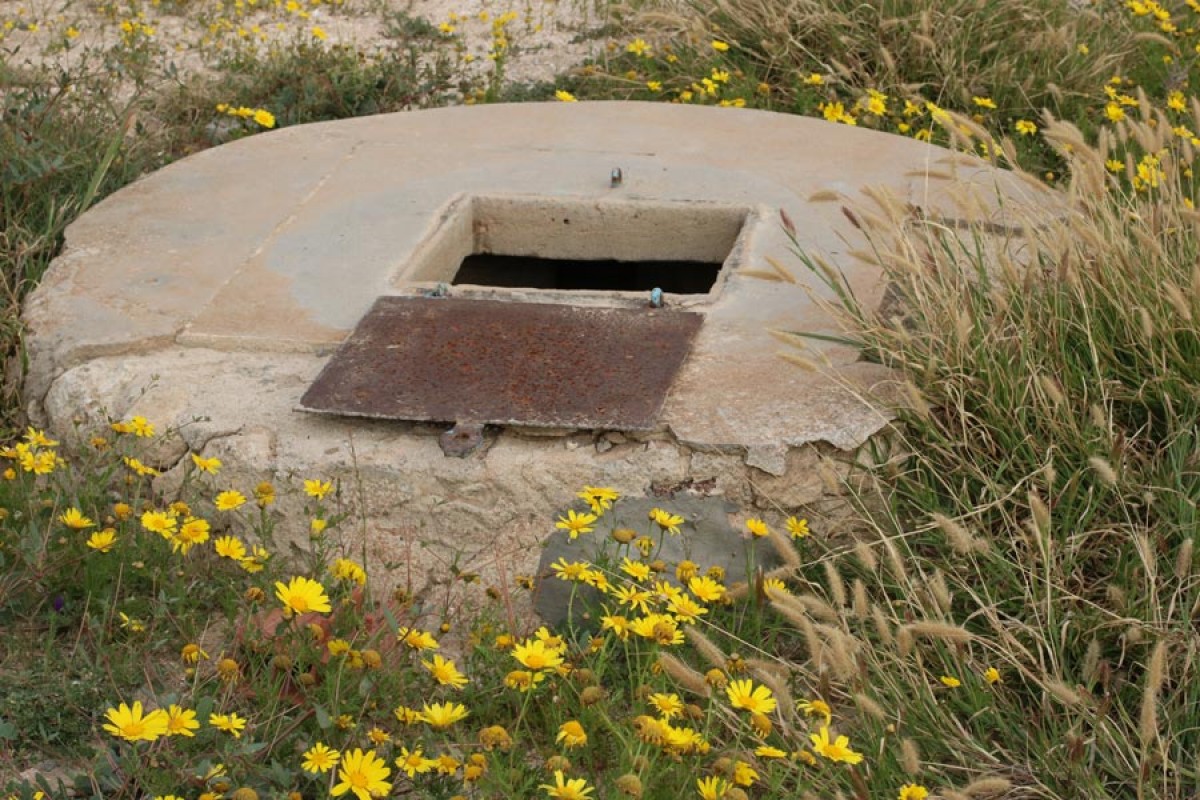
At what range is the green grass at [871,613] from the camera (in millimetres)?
2674

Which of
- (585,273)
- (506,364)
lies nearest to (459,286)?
(506,364)

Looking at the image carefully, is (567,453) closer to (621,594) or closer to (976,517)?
(621,594)

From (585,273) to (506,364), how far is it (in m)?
2.03

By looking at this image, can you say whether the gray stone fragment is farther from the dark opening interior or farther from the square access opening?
the dark opening interior

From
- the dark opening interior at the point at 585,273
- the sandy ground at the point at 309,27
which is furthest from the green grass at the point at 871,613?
the sandy ground at the point at 309,27

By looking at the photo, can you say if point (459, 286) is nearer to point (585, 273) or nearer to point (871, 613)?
point (871, 613)

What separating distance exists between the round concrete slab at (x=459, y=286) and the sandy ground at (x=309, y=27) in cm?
207

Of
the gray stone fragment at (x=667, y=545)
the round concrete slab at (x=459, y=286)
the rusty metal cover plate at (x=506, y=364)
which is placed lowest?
the gray stone fragment at (x=667, y=545)

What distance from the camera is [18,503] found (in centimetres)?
353

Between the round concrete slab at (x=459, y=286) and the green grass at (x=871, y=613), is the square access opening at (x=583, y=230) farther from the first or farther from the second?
the green grass at (x=871, y=613)

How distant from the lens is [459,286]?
4055mm

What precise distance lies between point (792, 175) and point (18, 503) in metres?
2.38

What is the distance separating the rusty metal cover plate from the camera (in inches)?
135

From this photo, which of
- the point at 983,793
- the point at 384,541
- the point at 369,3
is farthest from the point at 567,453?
the point at 369,3
